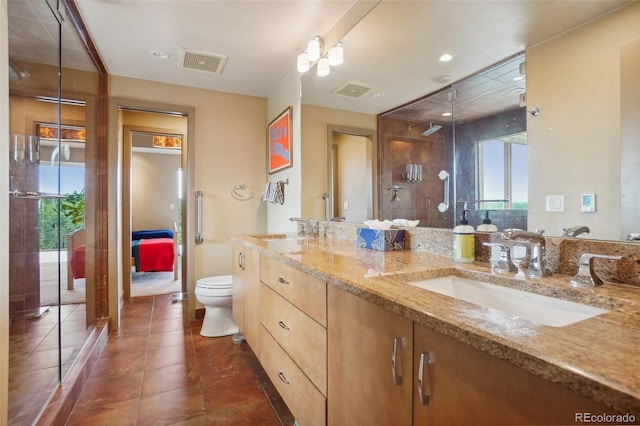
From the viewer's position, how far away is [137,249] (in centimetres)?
483

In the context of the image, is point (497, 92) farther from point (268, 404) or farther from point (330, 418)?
point (268, 404)

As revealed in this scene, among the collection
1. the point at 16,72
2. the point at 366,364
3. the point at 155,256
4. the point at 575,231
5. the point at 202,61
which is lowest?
the point at 155,256

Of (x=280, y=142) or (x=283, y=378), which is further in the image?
(x=280, y=142)

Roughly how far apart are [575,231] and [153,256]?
17.3 ft

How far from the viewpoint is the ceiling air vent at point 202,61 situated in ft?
8.32

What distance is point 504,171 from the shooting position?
3.74 ft

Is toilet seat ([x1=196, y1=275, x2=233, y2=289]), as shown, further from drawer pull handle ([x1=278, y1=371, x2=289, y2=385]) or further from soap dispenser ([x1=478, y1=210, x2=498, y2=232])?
soap dispenser ([x1=478, y1=210, x2=498, y2=232])

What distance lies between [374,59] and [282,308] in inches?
61.3

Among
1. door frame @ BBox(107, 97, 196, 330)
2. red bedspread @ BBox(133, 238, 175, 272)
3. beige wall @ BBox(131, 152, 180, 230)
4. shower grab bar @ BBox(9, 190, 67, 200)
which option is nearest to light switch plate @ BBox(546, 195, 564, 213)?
shower grab bar @ BBox(9, 190, 67, 200)

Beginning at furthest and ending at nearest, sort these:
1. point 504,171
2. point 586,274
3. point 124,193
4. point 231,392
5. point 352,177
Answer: point 124,193, point 352,177, point 231,392, point 504,171, point 586,274

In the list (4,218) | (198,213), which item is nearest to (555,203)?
(4,218)

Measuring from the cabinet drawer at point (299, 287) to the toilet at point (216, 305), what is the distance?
106 centimetres

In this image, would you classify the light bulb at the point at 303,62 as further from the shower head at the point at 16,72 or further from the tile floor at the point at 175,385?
the tile floor at the point at 175,385

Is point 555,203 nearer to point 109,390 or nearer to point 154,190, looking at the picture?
point 109,390
